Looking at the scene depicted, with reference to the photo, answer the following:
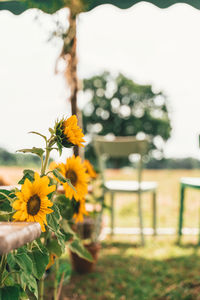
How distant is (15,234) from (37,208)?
27 centimetres

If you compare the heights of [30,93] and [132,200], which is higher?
[30,93]

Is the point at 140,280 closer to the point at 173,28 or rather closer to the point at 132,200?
the point at 132,200

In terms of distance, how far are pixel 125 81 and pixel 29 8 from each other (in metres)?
9.62

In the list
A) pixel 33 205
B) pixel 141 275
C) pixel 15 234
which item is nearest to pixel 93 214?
pixel 141 275

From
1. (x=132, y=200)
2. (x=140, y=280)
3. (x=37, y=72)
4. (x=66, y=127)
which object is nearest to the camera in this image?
(x=66, y=127)

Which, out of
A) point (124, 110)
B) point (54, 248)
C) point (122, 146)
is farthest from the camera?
point (124, 110)

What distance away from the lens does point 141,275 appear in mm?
2156

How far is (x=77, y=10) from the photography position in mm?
2111

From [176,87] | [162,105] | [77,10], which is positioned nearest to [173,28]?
[176,87]

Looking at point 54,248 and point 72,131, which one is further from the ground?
point 72,131

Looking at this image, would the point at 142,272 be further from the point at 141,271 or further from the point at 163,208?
the point at 163,208

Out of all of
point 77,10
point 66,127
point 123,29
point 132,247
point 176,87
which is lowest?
point 132,247

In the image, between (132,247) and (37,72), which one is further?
(37,72)

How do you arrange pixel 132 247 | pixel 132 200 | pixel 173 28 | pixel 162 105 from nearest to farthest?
1. pixel 132 247
2. pixel 132 200
3. pixel 173 28
4. pixel 162 105
